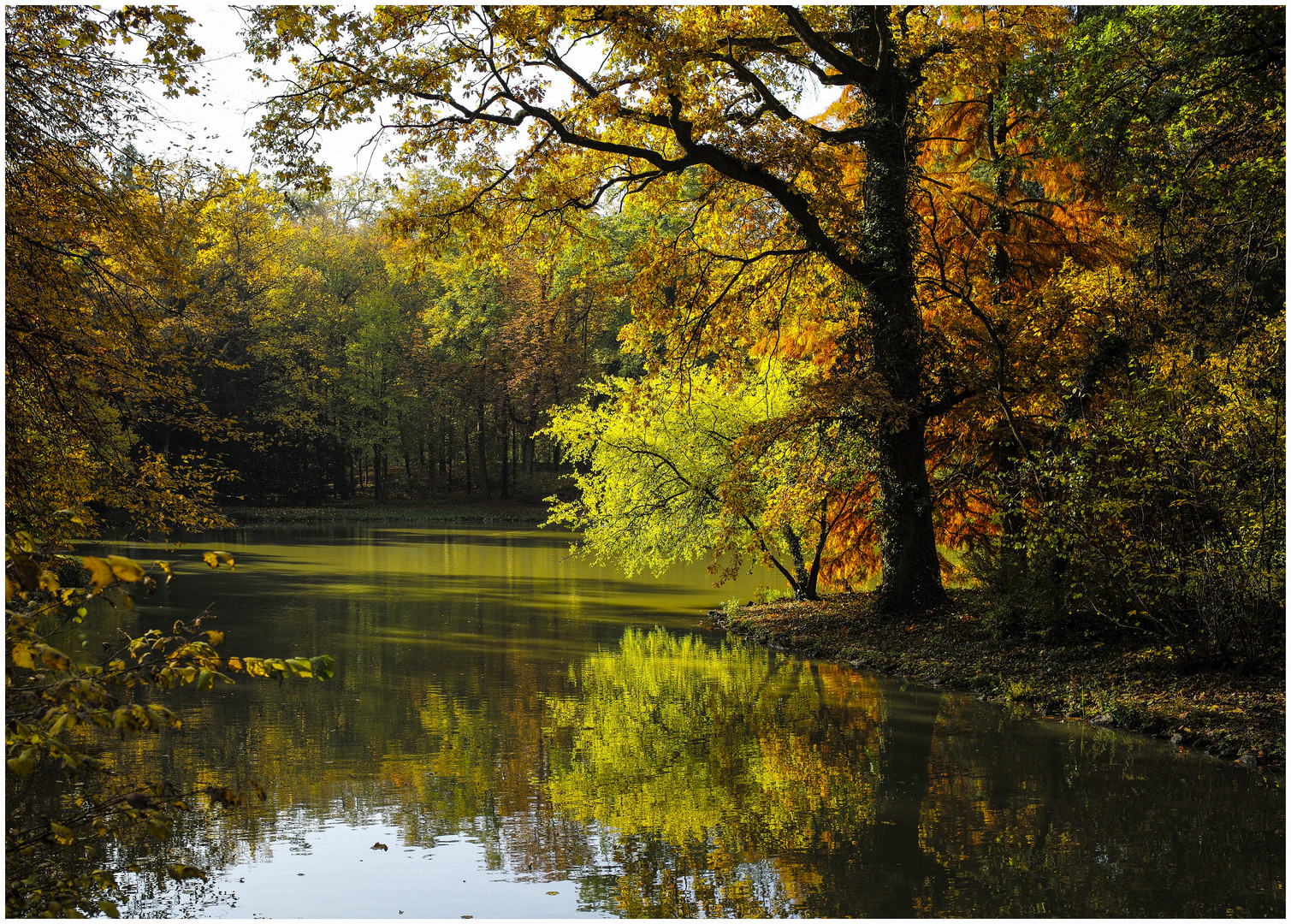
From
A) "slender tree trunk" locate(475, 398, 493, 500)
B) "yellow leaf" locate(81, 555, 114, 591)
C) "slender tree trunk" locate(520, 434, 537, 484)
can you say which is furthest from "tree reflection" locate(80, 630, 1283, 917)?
"slender tree trunk" locate(520, 434, 537, 484)

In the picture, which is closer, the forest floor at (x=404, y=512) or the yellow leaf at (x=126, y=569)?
the yellow leaf at (x=126, y=569)

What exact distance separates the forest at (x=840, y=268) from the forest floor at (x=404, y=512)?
22.7 meters

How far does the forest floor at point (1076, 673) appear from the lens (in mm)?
7727

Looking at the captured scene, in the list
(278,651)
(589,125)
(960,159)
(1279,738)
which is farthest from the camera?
(960,159)

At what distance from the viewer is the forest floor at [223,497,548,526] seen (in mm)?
40344

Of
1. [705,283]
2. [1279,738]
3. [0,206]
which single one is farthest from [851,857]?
[705,283]

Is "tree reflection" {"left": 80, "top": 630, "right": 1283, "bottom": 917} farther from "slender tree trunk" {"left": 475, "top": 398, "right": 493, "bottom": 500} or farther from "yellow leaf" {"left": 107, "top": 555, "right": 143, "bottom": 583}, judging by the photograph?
"slender tree trunk" {"left": 475, "top": 398, "right": 493, "bottom": 500}

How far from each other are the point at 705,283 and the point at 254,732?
8638mm

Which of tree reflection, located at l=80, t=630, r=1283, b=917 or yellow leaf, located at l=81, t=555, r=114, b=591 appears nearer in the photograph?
yellow leaf, located at l=81, t=555, r=114, b=591

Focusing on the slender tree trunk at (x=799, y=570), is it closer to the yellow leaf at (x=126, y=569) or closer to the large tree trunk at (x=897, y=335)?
the large tree trunk at (x=897, y=335)

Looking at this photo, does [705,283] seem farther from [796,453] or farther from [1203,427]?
[1203,427]

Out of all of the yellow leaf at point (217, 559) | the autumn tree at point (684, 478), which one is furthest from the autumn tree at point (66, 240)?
the autumn tree at point (684, 478)

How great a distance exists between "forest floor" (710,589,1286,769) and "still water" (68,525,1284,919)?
1.10ft

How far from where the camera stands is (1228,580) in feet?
26.5
